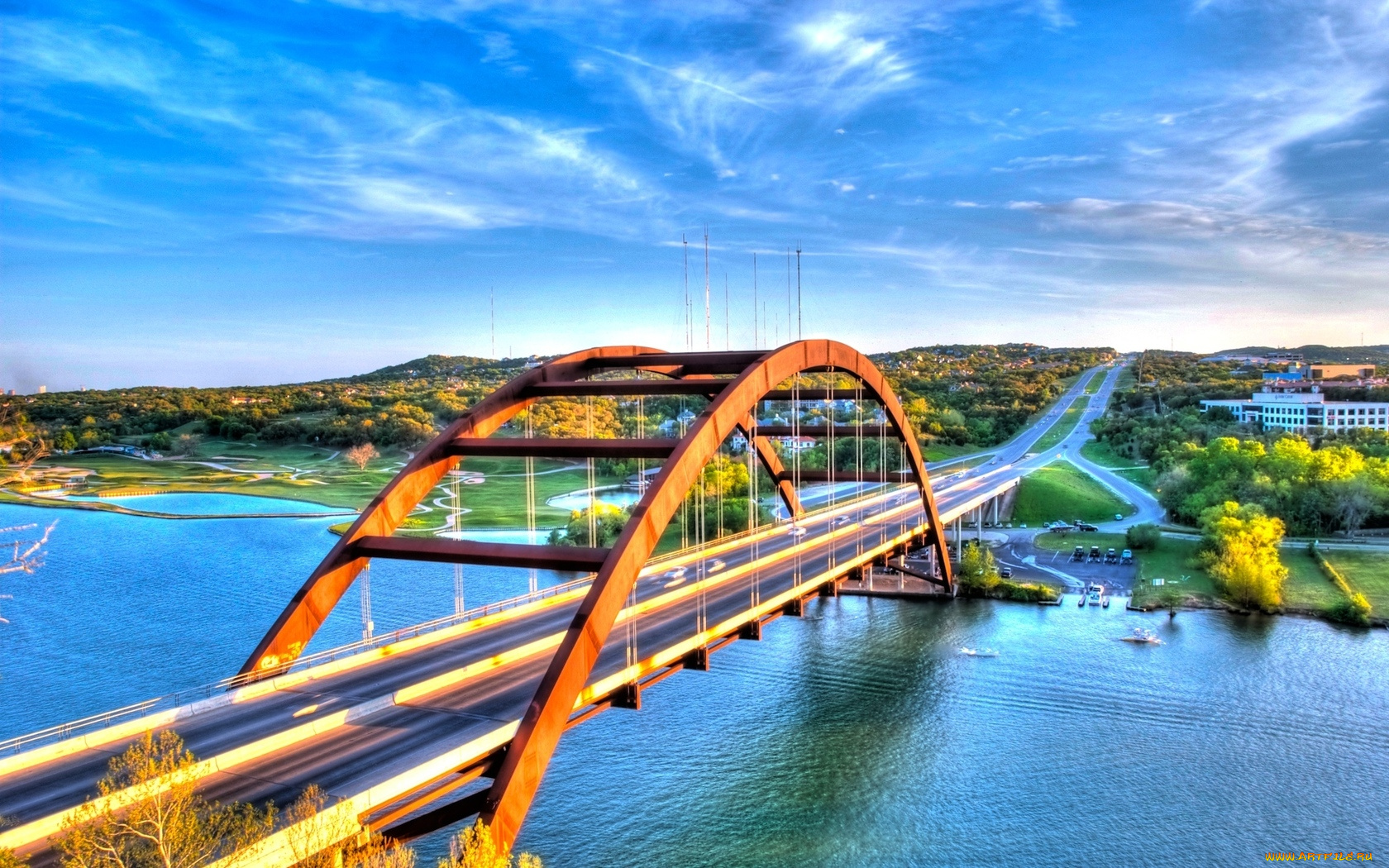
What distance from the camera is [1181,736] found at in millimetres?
27719

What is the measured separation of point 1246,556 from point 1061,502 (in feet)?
69.1

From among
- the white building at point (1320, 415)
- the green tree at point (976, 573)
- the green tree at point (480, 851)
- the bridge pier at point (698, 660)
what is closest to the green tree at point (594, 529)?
the green tree at point (976, 573)

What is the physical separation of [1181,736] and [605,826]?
17.0 metres

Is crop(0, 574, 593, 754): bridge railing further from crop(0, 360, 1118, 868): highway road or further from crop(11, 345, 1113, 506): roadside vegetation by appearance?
crop(11, 345, 1113, 506): roadside vegetation

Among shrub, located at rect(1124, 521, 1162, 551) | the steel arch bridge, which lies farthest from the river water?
shrub, located at rect(1124, 521, 1162, 551)

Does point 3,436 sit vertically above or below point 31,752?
above

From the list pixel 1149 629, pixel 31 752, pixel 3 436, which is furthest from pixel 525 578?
pixel 3 436

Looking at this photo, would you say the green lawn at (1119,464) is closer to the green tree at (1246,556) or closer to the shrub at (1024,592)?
the green tree at (1246,556)

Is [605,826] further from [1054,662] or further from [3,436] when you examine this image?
[1054,662]

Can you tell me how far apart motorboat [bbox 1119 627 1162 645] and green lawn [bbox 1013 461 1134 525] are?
80.7 feet

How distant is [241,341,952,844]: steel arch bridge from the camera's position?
15.4 metres

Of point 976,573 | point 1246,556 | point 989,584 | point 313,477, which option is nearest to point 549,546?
point 989,584

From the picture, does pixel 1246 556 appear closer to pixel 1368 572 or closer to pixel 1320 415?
pixel 1368 572

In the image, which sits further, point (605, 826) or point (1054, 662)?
point (1054, 662)
